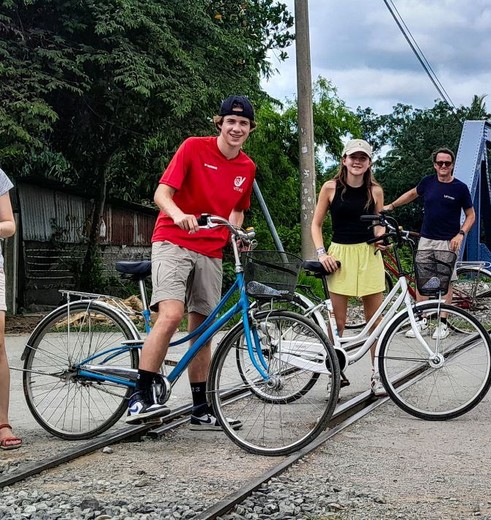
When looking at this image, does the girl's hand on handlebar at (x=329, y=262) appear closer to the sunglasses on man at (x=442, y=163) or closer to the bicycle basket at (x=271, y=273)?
the bicycle basket at (x=271, y=273)

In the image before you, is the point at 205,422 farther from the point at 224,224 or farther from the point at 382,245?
the point at 382,245

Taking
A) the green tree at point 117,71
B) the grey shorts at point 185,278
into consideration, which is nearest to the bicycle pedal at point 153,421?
the grey shorts at point 185,278

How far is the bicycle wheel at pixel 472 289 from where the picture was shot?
12.4 meters

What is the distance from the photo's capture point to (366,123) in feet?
198

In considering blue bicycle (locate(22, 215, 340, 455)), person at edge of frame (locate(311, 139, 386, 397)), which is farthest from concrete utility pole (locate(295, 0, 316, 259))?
blue bicycle (locate(22, 215, 340, 455))

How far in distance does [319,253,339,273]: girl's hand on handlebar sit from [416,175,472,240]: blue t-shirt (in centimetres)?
388

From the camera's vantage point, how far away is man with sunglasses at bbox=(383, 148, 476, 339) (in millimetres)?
10250

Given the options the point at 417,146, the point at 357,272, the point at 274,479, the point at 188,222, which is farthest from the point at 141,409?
the point at 417,146

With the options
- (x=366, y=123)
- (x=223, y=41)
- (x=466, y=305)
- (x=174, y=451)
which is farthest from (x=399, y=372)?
(x=366, y=123)

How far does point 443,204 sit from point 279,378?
544 centimetres

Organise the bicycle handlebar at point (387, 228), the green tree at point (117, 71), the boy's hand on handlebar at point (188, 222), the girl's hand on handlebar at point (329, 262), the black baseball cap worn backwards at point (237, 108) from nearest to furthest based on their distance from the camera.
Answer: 1. the boy's hand on handlebar at point (188, 222)
2. the black baseball cap worn backwards at point (237, 108)
3. the bicycle handlebar at point (387, 228)
4. the girl's hand on handlebar at point (329, 262)
5. the green tree at point (117, 71)

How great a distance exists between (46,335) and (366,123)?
185 feet

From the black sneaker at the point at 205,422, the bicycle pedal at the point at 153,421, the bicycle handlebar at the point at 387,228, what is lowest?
the black sneaker at the point at 205,422

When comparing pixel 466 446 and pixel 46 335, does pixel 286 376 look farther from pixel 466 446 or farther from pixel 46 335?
pixel 46 335
